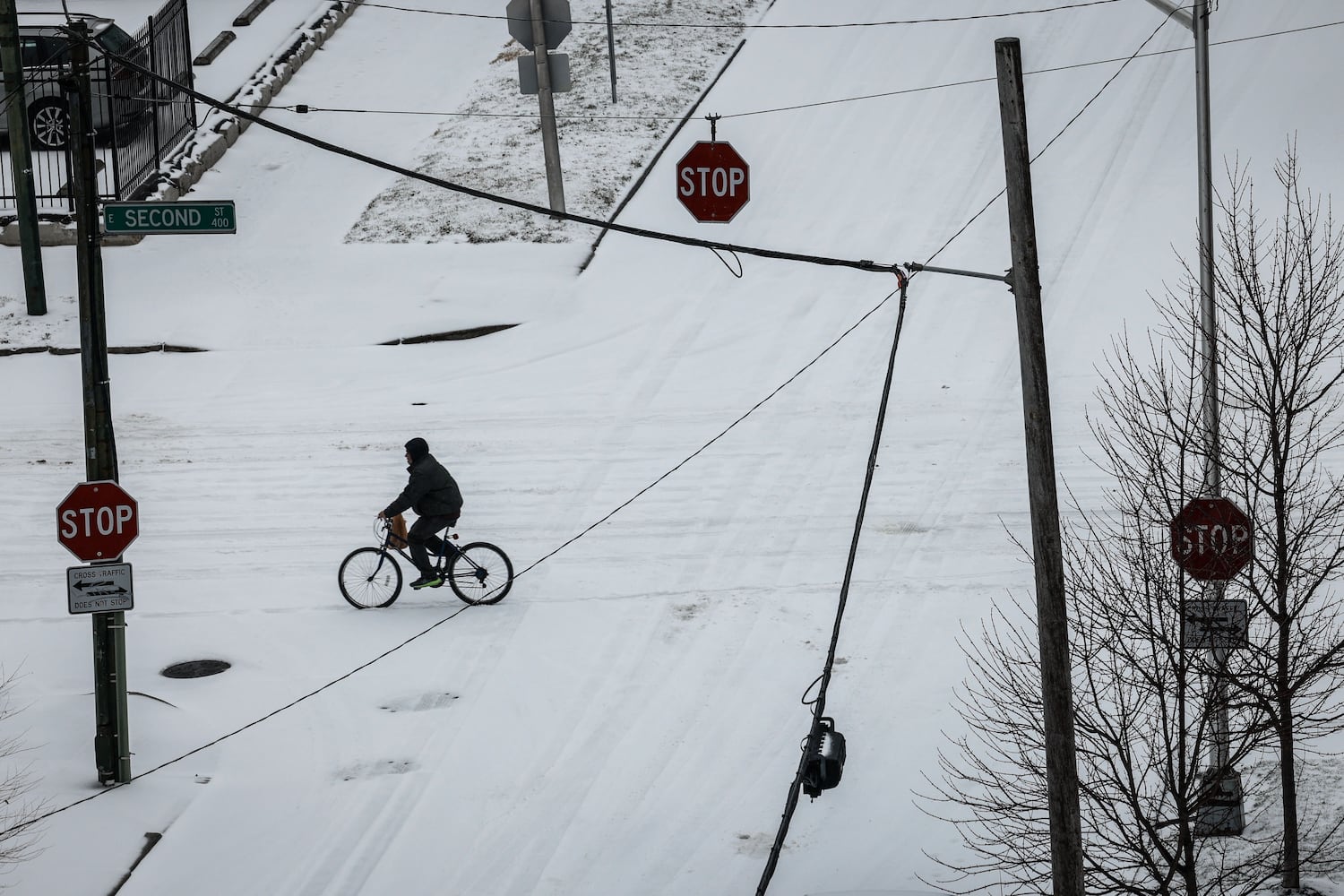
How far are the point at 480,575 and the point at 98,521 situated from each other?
4107 mm

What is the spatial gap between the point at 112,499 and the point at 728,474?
27.2 feet

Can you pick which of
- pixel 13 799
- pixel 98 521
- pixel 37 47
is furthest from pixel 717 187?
pixel 13 799

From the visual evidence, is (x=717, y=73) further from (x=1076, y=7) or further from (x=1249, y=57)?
(x=1249, y=57)

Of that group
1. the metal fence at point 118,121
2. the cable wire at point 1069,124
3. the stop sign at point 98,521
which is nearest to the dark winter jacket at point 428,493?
the stop sign at point 98,521

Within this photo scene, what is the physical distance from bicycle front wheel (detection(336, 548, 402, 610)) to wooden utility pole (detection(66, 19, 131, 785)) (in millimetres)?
3231

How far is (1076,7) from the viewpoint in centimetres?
3241

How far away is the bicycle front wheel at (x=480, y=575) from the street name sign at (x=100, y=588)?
366 centimetres

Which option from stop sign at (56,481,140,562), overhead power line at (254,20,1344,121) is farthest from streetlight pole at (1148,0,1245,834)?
overhead power line at (254,20,1344,121)

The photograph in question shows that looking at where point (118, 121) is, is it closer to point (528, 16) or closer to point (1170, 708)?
point (528, 16)

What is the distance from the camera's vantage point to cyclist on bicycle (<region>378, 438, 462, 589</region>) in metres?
13.7

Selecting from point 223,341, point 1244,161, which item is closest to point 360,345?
point 223,341

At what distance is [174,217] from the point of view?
36.3ft

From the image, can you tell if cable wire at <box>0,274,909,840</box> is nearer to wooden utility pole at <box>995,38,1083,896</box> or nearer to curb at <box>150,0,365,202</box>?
wooden utility pole at <box>995,38,1083,896</box>

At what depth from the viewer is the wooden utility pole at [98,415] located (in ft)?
35.5
